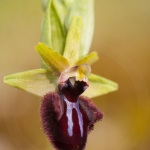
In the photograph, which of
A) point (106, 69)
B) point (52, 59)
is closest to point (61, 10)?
point (52, 59)

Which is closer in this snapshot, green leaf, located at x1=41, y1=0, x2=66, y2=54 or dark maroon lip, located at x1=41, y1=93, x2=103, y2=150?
dark maroon lip, located at x1=41, y1=93, x2=103, y2=150

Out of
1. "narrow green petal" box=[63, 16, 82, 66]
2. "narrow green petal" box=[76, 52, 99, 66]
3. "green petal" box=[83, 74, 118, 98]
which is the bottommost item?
"green petal" box=[83, 74, 118, 98]

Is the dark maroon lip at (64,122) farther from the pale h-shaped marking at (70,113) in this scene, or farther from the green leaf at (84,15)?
the green leaf at (84,15)

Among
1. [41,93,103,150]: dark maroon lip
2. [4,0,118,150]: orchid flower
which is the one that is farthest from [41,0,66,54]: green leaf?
[41,93,103,150]: dark maroon lip

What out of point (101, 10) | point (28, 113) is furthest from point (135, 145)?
point (101, 10)

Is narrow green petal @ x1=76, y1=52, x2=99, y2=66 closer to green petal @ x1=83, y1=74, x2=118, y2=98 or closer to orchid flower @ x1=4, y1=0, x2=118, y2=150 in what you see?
orchid flower @ x1=4, y1=0, x2=118, y2=150

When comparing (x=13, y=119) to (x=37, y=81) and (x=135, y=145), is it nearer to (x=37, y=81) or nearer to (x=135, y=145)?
(x=135, y=145)

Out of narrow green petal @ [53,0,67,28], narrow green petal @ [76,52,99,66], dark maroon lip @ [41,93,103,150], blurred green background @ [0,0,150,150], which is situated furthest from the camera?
blurred green background @ [0,0,150,150]
